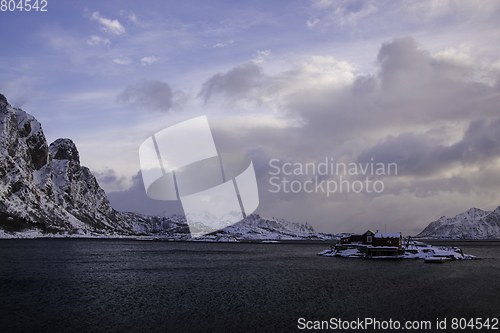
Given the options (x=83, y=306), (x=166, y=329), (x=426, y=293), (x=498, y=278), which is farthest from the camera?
(x=498, y=278)

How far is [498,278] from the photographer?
2840 inches

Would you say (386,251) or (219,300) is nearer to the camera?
(219,300)

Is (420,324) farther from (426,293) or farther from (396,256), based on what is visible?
(396,256)

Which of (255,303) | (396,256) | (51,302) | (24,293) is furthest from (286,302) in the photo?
(396,256)

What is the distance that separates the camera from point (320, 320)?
35562mm

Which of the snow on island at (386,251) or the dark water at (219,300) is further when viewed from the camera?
the snow on island at (386,251)

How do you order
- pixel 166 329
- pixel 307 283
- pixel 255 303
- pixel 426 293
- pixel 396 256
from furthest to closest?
pixel 396 256
pixel 307 283
pixel 426 293
pixel 255 303
pixel 166 329

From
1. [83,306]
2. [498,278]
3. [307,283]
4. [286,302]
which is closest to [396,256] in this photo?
[498,278]

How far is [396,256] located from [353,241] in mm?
20457

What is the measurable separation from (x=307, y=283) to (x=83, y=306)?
34295 mm

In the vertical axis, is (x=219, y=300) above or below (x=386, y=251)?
above

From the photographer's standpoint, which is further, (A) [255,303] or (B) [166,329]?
(A) [255,303]

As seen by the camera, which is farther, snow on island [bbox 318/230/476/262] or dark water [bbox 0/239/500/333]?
snow on island [bbox 318/230/476/262]

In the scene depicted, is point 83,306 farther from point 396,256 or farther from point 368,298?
point 396,256
